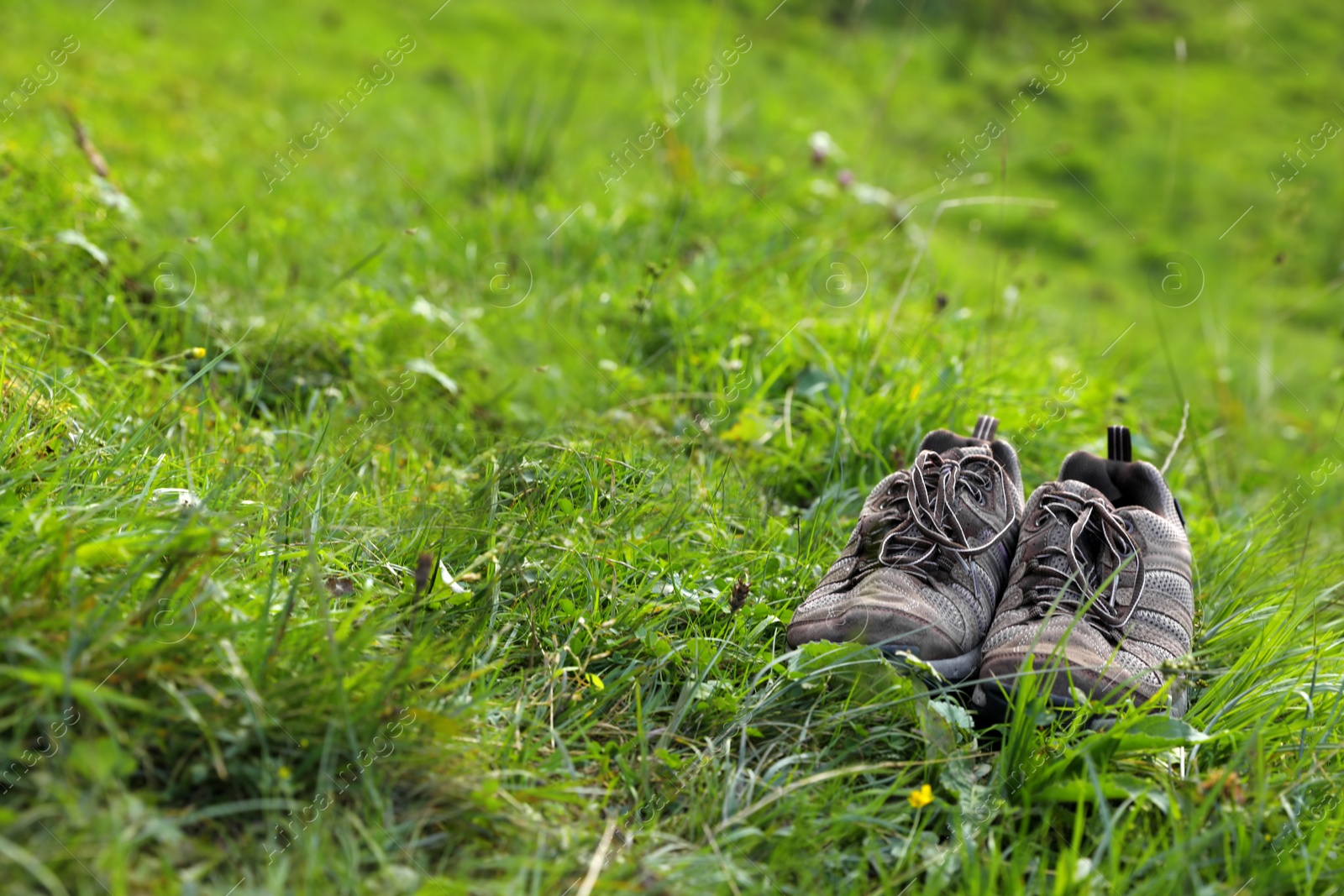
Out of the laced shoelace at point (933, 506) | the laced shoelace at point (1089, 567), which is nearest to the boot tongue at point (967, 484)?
the laced shoelace at point (933, 506)

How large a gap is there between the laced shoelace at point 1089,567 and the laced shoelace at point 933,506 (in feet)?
0.38

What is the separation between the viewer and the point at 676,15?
10109mm

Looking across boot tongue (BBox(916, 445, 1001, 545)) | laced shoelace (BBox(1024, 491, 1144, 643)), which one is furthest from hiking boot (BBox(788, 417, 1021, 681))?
laced shoelace (BBox(1024, 491, 1144, 643))

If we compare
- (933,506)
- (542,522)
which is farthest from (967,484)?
(542,522)

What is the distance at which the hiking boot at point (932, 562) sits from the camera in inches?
73.1

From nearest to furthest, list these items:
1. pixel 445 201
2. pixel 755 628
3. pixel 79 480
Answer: pixel 79 480 < pixel 755 628 < pixel 445 201

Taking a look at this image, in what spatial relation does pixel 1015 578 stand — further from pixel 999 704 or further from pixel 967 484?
pixel 999 704

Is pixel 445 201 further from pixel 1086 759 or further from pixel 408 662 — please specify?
pixel 1086 759

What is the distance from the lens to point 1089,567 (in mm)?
2037

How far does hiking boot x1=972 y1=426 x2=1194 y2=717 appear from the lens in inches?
69.5

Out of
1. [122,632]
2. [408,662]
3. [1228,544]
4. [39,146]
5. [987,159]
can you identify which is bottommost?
[987,159]

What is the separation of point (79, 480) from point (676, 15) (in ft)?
31.3

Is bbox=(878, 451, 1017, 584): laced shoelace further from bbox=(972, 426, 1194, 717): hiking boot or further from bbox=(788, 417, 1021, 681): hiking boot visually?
bbox=(972, 426, 1194, 717): hiking boot

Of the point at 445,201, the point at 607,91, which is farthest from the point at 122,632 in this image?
the point at 607,91
